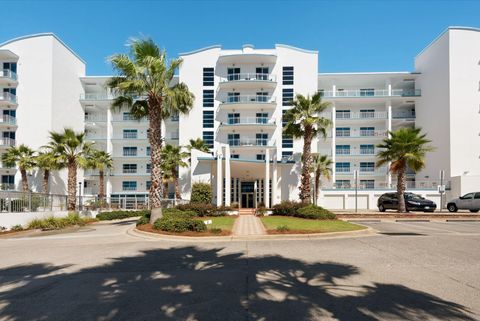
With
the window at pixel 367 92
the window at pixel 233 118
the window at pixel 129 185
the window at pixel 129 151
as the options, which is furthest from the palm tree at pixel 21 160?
the window at pixel 367 92

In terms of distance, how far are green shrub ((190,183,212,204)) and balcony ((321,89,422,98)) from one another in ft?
87.3

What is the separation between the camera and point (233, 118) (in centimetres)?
4459

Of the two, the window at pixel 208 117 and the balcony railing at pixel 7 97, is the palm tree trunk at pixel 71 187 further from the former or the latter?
the balcony railing at pixel 7 97

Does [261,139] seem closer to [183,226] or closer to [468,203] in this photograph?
[468,203]

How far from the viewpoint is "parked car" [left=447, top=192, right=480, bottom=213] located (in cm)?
2772

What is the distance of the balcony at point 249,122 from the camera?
1689 inches

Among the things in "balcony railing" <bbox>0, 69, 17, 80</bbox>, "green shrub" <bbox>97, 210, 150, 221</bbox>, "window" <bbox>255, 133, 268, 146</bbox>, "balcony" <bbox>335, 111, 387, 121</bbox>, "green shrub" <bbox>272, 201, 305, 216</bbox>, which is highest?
"balcony railing" <bbox>0, 69, 17, 80</bbox>

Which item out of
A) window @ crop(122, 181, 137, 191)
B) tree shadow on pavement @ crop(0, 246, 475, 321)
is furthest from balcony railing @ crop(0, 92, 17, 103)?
tree shadow on pavement @ crop(0, 246, 475, 321)

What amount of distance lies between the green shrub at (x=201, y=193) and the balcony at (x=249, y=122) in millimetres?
14293

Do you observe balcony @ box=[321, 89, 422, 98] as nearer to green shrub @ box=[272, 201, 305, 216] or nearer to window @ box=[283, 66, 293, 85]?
window @ box=[283, 66, 293, 85]

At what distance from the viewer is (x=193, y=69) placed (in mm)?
45719

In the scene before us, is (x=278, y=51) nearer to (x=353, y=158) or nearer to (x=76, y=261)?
(x=353, y=158)

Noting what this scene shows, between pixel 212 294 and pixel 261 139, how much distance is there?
127ft

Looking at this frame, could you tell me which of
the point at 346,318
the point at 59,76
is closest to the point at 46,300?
the point at 346,318
